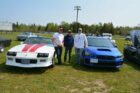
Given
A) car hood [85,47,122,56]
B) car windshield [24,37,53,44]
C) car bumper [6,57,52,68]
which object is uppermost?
car windshield [24,37,53,44]

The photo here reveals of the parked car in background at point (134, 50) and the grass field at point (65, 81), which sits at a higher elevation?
the parked car in background at point (134, 50)

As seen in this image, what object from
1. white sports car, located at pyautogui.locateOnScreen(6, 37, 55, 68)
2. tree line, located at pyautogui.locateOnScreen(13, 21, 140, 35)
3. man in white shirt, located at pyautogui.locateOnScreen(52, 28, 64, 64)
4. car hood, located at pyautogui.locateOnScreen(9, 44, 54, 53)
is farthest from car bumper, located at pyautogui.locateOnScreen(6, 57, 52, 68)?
tree line, located at pyautogui.locateOnScreen(13, 21, 140, 35)

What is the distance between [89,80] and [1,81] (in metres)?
2.71

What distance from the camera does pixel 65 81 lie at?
25.2ft

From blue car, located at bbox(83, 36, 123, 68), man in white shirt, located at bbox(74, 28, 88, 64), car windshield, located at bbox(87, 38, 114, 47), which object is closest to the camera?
blue car, located at bbox(83, 36, 123, 68)

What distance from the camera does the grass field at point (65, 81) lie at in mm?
6703

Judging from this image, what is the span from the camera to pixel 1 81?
730 centimetres

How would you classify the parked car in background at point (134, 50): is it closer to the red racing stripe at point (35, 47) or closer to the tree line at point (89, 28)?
the red racing stripe at point (35, 47)

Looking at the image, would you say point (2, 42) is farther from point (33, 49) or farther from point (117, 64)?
point (117, 64)

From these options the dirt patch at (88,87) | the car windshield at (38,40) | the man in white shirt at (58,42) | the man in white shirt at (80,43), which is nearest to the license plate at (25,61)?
the dirt patch at (88,87)

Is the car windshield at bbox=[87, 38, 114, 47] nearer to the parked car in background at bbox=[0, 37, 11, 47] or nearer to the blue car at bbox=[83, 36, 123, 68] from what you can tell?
the blue car at bbox=[83, 36, 123, 68]

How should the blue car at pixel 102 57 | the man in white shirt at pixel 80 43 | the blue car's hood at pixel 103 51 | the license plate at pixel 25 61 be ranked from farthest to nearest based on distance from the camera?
the man in white shirt at pixel 80 43 < the blue car's hood at pixel 103 51 < the blue car at pixel 102 57 < the license plate at pixel 25 61

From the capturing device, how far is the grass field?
22.0ft

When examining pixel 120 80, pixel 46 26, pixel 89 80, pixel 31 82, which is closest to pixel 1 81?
pixel 31 82
